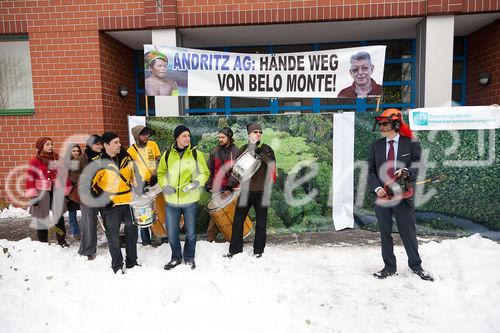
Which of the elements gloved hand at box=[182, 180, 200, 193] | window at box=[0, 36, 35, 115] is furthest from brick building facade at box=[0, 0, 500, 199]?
gloved hand at box=[182, 180, 200, 193]

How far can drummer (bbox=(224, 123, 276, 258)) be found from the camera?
472cm

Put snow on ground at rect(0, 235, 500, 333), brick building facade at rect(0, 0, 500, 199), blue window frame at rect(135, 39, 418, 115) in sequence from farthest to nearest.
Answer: blue window frame at rect(135, 39, 418, 115) → brick building facade at rect(0, 0, 500, 199) → snow on ground at rect(0, 235, 500, 333)

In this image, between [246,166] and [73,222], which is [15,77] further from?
[246,166]

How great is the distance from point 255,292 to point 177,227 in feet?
4.66

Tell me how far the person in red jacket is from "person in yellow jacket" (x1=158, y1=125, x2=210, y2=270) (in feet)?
6.20

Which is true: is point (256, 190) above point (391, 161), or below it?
below

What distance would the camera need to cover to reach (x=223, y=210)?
17.2 feet

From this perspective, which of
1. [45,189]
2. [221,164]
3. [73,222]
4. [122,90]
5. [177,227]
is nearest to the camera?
[177,227]

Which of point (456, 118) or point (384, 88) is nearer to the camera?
point (456, 118)

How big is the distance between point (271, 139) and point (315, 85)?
4.09 feet

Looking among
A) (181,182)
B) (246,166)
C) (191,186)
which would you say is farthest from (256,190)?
(181,182)

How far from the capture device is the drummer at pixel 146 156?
16.8ft

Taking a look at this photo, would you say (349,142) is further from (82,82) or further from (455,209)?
(82,82)

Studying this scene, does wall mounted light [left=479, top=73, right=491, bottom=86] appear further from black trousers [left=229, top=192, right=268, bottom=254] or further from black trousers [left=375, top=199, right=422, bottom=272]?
→ black trousers [left=229, top=192, right=268, bottom=254]
